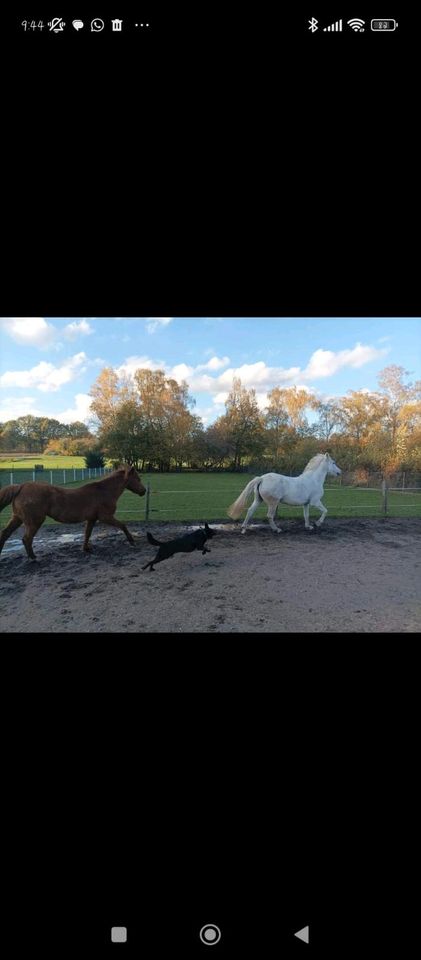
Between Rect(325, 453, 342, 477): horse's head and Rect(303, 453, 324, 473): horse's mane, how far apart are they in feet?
0.17

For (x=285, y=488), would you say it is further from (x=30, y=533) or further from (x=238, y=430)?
(x=30, y=533)

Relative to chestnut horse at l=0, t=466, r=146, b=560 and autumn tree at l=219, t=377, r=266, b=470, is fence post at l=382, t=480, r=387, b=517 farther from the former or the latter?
chestnut horse at l=0, t=466, r=146, b=560

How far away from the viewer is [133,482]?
1769 mm

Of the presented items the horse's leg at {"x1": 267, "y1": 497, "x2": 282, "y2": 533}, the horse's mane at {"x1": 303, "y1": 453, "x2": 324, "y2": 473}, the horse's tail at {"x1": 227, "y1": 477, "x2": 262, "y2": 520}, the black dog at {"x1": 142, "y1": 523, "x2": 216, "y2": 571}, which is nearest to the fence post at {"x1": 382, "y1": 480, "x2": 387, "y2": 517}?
the horse's mane at {"x1": 303, "y1": 453, "x2": 324, "y2": 473}

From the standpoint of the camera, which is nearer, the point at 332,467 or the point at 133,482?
the point at 133,482

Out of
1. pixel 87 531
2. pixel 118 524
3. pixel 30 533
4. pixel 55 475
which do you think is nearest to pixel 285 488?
pixel 118 524

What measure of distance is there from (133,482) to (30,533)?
0.68m

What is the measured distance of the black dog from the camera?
1.67 m
